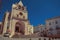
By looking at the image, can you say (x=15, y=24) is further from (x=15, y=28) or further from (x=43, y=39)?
(x=43, y=39)

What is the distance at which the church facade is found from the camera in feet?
112

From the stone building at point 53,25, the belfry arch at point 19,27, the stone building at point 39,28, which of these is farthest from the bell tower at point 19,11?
the stone building at point 39,28

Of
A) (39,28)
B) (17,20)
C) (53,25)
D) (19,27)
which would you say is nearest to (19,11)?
(17,20)

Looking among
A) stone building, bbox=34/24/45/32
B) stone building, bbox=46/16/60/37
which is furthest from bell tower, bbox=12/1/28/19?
stone building, bbox=34/24/45/32

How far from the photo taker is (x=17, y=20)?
115 feet

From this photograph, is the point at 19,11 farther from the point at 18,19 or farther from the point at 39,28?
the point at 39,28

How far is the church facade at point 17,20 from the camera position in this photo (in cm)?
3416

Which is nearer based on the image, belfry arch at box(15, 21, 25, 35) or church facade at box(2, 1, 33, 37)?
church facade at box(2, 1, 33, 37)

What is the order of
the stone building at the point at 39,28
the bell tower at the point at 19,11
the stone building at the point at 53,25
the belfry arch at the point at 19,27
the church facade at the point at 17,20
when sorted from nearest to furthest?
the church facade at the point at 17,20
the belfry arch at the point at 19,27
the bell tower at the point at 19,11
the stone building at the point at 53,25
the stone building at the point at 39,28

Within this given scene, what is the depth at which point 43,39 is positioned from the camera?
20125 mm

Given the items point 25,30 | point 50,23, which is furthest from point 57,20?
point 25,30

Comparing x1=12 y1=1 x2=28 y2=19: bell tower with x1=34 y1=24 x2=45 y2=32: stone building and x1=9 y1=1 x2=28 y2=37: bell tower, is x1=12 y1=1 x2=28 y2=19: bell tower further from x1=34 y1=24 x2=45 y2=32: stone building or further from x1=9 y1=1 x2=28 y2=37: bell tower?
x1=34 y1=24 x2=45 y2=32: stone building

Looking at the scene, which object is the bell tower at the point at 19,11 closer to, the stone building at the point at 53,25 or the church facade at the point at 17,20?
the church facade at the point at 17,20

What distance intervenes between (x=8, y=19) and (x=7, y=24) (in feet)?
6.50
